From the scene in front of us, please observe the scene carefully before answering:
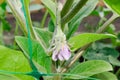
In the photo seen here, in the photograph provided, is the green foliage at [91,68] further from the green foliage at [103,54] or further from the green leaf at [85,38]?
the green foliage at [103,54]

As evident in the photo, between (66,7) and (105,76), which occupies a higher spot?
(66,7)

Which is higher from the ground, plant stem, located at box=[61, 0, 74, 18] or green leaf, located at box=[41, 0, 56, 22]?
plant stem, located at box=[61, 0, 74, 18]

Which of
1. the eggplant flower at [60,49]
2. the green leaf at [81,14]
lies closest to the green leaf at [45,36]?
the green leaf at [81,14]

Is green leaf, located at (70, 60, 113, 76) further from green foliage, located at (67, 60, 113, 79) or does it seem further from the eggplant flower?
the eggplant flower

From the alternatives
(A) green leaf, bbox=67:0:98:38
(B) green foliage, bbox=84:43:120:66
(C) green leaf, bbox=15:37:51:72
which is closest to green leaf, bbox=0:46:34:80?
(C) green leaf, bbox=15:37:51:72

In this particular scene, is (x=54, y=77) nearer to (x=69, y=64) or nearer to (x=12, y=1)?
(x=69, y=64)

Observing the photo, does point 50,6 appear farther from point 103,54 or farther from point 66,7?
point 103,54

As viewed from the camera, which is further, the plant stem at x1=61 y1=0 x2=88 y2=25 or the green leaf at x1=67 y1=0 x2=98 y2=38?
the green leaf at x1=67 y1=0 x2=98 y2=38

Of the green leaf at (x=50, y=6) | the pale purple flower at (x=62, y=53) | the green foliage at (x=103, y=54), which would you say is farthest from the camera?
the green foliage at (x=103, y=54)

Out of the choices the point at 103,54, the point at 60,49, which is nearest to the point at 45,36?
the point at 60,49
